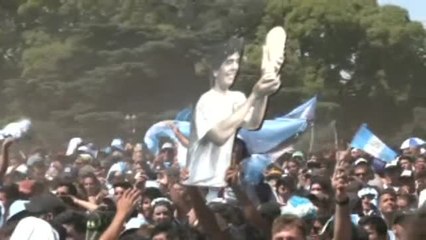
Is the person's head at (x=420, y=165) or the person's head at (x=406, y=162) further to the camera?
the person's head at (x=406, y=162)

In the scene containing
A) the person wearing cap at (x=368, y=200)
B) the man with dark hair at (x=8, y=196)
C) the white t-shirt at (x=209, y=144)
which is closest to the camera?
the white t-shirt at (x=209, y=144)

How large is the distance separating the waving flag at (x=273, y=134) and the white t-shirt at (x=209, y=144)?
4421 millimetres

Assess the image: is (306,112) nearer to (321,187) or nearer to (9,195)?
(9,195)

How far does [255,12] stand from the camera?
55375 mm

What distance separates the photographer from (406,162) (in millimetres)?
14914

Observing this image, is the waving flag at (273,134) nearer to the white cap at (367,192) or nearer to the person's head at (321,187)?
the white cap at (367,192)

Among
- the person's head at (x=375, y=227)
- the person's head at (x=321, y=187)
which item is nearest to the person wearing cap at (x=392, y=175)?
the person's head at (x=321, y=187)

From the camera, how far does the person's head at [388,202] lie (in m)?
10.6

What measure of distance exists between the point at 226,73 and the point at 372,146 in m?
7.65

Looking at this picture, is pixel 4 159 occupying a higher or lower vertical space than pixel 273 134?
higher

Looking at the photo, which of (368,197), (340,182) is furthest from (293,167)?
(340,182)

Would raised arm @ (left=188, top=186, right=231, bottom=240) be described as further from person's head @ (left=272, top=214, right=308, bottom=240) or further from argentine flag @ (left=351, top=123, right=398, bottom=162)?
argentine flag @ (left=351, top=123, right=398, bottom=162)

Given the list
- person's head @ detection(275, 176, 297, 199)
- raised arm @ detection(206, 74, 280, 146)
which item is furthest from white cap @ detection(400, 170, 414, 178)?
raised arm @ detection(206, 74, 280, 146)

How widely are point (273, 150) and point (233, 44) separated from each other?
629 centimetres
